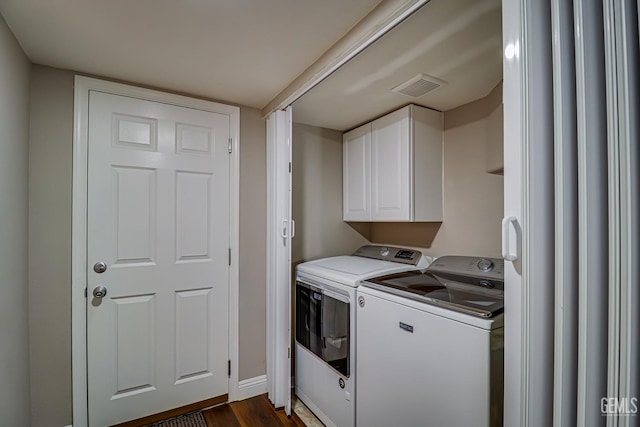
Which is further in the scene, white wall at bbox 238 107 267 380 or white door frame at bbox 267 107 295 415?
white wall at bbox 238 107 267 380

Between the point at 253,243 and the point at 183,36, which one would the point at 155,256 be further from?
the point at 183,36

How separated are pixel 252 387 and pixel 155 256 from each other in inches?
47.5

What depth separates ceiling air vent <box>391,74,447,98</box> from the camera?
5.51 ft

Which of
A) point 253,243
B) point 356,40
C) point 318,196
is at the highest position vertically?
point 356,40

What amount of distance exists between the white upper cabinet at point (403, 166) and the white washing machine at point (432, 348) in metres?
0.51

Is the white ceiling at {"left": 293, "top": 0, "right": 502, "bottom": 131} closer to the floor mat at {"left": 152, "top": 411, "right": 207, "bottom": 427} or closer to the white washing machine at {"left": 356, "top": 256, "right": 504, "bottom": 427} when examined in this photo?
the white washing machine at {"left": 356, "top": 256, "right": 504, "bottom": 427}

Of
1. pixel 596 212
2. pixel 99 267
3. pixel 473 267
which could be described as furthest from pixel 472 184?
pixel 99 267

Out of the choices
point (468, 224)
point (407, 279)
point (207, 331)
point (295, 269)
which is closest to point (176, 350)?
point (207, 331)

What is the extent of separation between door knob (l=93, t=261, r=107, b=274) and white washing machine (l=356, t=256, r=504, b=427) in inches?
60.1

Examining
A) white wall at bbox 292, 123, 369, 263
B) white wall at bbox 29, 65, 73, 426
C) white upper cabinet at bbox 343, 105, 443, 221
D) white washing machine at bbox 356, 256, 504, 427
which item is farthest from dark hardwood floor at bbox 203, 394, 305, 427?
white upper cabinet at bbox 343, 105, 443, 221

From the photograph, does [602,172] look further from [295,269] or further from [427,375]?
[295,269]

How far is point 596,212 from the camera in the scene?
615mm

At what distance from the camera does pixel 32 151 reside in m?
1.60

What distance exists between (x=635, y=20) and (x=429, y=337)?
1135mm
